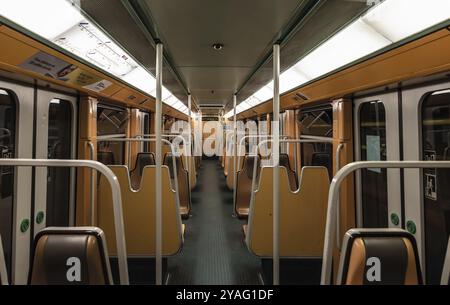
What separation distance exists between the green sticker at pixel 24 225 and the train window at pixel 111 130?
1.54 meters

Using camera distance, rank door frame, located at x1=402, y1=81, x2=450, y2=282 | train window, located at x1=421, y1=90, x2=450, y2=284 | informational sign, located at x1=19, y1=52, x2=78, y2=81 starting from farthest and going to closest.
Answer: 1. door frame, located at x1=402, y1=81, x2=450, y2=282
2. train window, located at x1=421, y1=90, x2=450, y2=284
3. informational sign, located at x1=19, y1=52, x2=78, y2=81

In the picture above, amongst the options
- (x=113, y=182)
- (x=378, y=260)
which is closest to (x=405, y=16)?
(x=378, y=260)

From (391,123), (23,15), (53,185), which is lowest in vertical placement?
(53,185)

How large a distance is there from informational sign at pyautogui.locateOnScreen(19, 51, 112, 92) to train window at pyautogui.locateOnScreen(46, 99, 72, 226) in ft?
1.21

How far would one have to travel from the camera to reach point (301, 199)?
8.61 feet

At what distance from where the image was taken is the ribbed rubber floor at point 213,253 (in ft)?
9.21

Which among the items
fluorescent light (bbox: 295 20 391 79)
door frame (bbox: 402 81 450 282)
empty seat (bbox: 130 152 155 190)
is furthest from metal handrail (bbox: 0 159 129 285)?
empty seat (bbox: 130 152 155 190)

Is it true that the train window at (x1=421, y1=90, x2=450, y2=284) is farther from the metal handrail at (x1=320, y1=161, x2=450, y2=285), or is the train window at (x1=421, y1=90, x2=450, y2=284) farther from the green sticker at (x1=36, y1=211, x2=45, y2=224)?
the green sticker at (x1=36, y1=211, x2=45, y2=224)

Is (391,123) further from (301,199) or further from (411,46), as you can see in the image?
(301,199)

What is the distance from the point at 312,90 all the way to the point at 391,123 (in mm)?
991

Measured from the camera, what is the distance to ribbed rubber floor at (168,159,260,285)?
2809 millimetres

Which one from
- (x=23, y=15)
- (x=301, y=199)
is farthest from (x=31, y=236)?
(x=301, y=199)

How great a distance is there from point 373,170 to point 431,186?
68 centimetres

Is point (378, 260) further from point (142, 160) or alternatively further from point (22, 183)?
point (142, 160)
